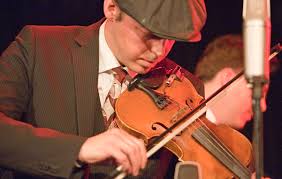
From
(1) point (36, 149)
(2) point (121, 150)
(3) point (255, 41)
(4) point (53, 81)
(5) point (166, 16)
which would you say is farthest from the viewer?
(4) point (53, 81)

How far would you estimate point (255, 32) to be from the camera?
112 cm

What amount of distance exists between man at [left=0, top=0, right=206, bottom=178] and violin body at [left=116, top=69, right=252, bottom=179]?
0.09 m

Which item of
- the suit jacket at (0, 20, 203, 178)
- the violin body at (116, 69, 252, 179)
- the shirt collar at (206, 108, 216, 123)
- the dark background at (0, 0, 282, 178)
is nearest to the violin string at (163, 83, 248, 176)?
the violin body at (116, 69, 252, 179)

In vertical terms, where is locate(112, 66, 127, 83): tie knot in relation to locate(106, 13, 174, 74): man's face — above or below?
below

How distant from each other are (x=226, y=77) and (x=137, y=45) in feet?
3.05

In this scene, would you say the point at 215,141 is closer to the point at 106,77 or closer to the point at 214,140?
the point at 214,140

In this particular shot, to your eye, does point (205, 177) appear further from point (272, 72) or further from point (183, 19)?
point (272, 72)

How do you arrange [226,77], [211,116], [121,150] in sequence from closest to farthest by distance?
[121,150]
[211,116]
[226,77]

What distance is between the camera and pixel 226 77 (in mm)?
2469

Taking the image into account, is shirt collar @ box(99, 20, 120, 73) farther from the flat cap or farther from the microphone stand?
the microphone stand

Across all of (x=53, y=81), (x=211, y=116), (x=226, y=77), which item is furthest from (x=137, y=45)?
(x=226, y=77)

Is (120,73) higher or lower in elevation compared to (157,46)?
lower

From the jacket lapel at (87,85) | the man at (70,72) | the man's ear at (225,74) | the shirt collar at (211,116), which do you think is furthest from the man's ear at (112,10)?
the man's ear at (225,74)

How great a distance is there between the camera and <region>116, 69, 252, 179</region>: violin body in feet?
5.44
